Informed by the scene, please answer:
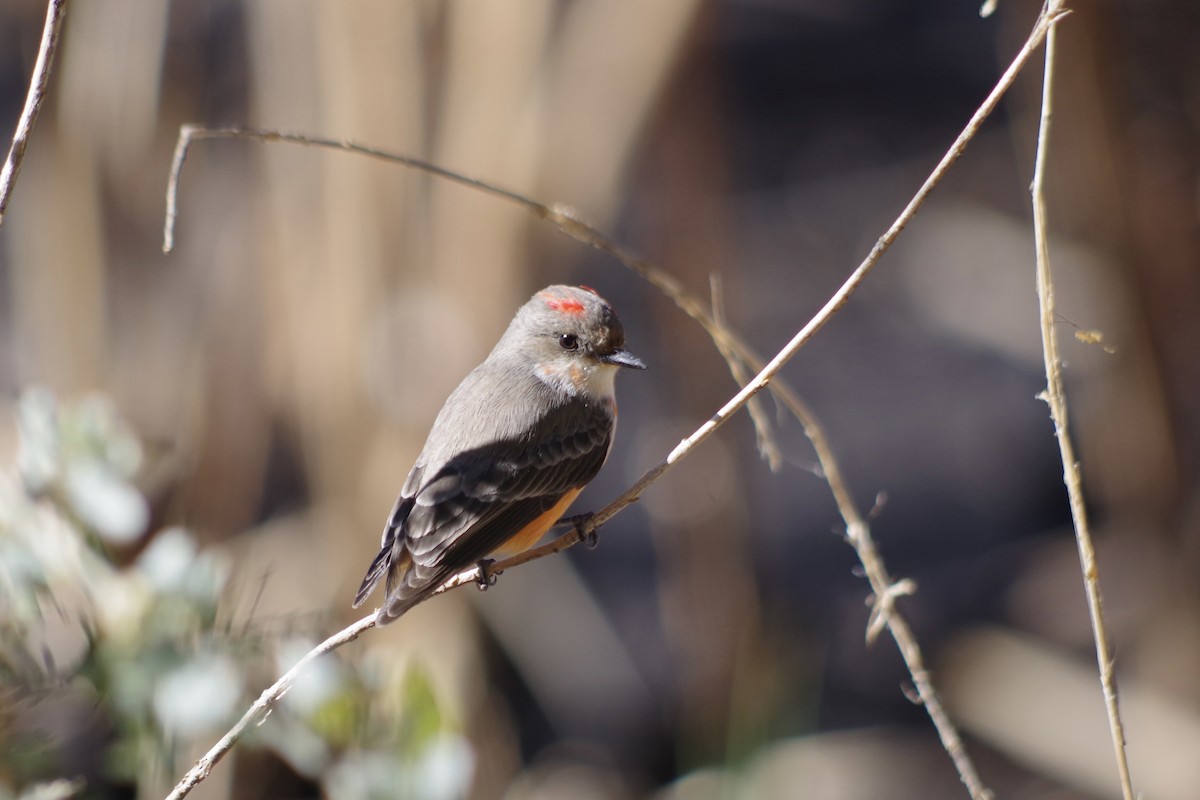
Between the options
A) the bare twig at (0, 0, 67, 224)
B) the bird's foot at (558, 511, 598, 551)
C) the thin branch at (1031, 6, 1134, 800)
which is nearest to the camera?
the bare twig at (0, 0, 67, 224)

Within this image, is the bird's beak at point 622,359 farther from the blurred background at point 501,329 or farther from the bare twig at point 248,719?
the bare twig at point 248,719

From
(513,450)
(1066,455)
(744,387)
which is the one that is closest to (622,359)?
(513,450)

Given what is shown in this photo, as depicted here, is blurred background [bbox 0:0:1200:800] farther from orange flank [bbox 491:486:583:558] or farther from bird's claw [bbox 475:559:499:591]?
bird's claw [bbox 475:559:499:591]

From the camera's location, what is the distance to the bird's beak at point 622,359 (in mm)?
3235

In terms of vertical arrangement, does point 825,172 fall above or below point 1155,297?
above

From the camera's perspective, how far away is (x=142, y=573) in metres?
2.38

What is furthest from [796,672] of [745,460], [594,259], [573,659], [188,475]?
[594,259]

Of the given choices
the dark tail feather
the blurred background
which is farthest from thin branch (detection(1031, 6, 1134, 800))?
the blurred background

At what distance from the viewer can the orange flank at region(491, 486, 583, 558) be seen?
10.4 feet

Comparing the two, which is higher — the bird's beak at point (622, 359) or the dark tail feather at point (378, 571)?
the bird's beak at point (622, 359)

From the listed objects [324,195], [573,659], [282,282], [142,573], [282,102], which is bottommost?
[573,659]

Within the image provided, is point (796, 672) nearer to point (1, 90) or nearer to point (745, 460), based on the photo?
point (745, 460)

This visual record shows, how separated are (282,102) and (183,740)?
11.2 feet

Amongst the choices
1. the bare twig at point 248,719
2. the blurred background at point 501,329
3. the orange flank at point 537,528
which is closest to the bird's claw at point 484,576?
the orange flank at point 537,528
